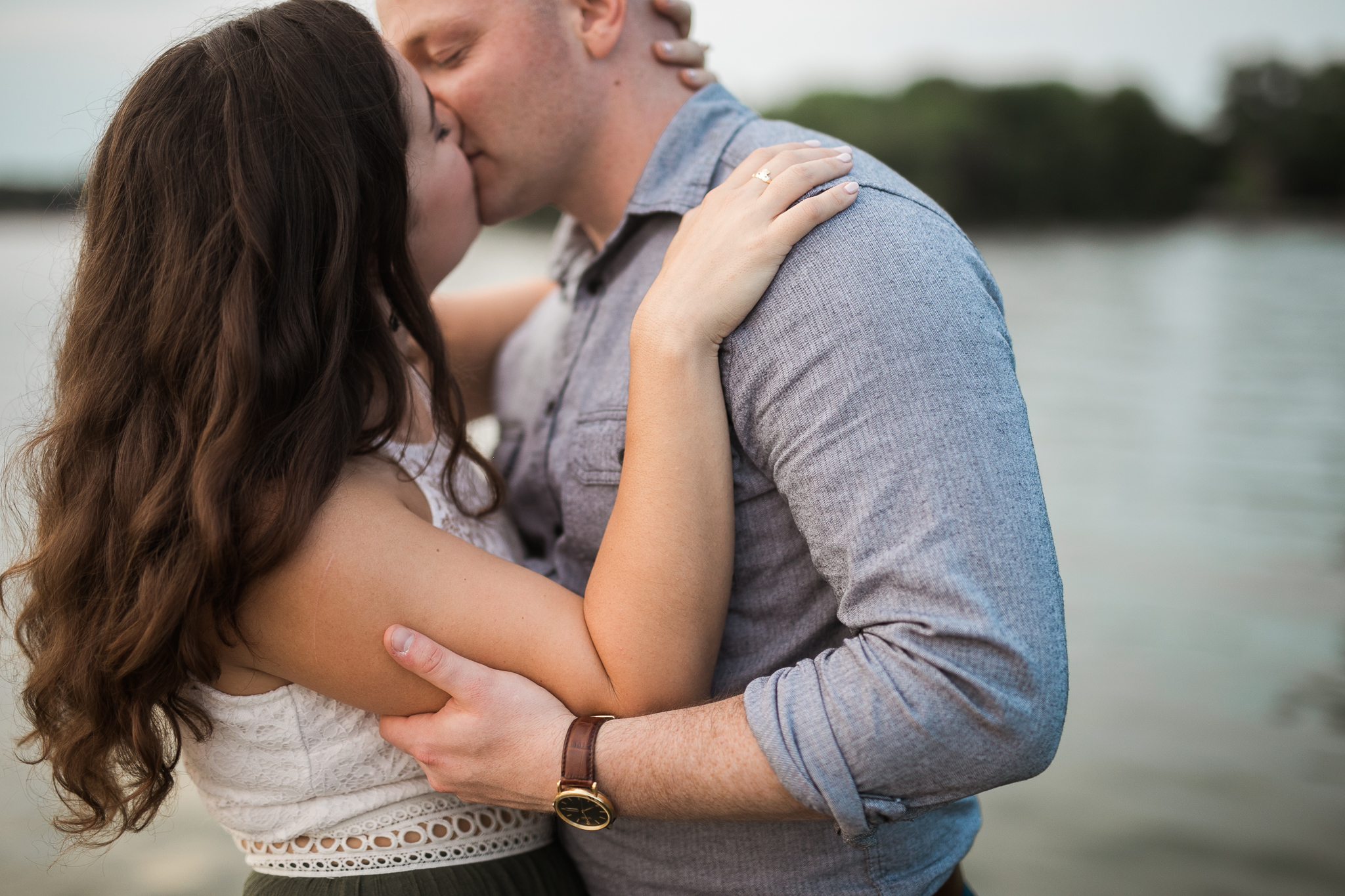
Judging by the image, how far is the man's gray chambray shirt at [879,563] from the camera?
1143 mm

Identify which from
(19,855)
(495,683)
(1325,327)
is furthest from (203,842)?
(1325,327)

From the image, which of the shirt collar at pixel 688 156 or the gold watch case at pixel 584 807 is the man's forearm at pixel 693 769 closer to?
the gold watch case at pixel 584 807

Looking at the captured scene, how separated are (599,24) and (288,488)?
1.23 meters

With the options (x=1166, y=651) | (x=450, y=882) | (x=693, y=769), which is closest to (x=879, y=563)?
(x=693, y=769)

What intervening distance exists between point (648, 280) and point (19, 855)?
419 cm

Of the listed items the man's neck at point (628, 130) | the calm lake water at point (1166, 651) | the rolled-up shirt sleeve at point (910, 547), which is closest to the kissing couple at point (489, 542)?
the rolled-up shirt sleeve at point (910, 547)

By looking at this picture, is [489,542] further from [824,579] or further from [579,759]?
[824,579]

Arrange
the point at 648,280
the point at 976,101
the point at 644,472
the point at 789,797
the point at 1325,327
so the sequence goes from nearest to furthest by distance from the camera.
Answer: the point at 789,797 → the point at 644,472 → the point at 648,280 → the point at 1325,327 → the point at 976,101

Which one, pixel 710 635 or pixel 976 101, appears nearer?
pixel 710 635

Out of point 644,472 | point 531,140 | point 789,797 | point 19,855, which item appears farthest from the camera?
point 19,855

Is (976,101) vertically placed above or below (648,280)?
below

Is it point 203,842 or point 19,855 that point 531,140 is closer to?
point 203,842

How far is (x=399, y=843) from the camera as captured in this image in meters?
1.55

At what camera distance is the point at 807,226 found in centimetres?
133
